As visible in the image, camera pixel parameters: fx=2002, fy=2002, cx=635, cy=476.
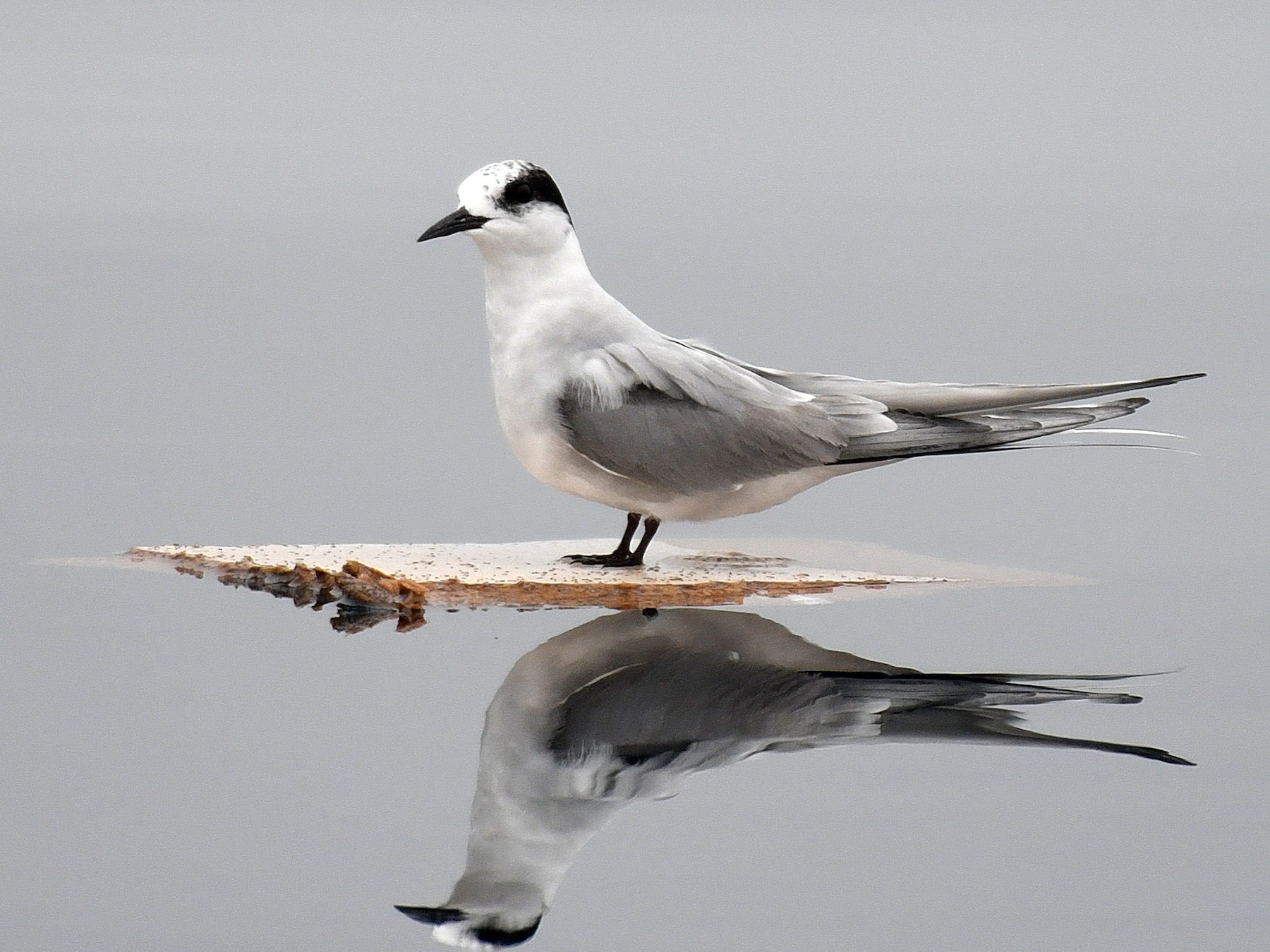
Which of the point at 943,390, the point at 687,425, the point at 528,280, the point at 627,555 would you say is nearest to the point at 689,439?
the point at 687,425

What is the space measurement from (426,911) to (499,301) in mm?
2680

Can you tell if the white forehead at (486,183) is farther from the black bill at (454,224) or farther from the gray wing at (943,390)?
the gray wing at (943,390)

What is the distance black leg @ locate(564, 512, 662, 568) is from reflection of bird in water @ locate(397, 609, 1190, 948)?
736 mm

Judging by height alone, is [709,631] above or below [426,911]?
above

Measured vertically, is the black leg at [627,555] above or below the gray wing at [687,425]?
below

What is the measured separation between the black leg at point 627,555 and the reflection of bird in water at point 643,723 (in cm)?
74

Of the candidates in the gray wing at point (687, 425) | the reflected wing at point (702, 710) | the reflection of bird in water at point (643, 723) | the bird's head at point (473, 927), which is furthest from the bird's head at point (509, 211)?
the bird's head at point (473, 927)

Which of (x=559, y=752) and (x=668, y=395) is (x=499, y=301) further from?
(x=559, y=752)

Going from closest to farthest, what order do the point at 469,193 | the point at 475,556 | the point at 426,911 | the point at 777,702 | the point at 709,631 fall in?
1. the point at 426,911
2. the point at 777,702
3. the point at 709,631
4. the point at 469,193
5. the point at 475,556

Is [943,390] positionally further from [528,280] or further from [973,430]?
[528,280]

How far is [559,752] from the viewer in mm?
4555

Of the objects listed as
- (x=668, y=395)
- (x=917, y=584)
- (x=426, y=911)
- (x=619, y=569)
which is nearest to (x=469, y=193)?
(x=668, y=395)

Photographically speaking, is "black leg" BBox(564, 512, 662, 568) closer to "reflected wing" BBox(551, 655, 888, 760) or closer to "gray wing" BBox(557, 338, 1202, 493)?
"gray wing" BBox(557, 338, 1202, 493)

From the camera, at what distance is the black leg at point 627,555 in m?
6.36
